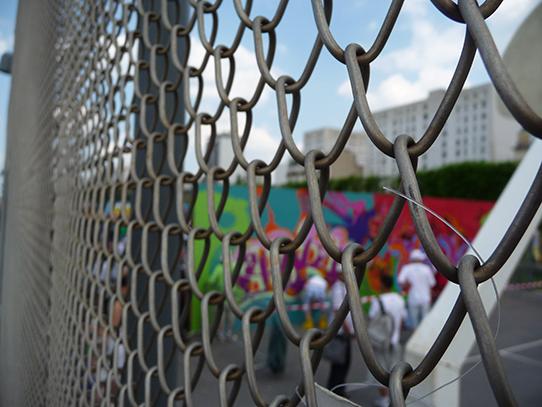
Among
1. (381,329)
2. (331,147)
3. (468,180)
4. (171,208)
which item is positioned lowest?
(381,329)

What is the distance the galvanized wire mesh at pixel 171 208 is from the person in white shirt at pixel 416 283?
4950mm

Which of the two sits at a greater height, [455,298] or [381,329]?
[455,298]

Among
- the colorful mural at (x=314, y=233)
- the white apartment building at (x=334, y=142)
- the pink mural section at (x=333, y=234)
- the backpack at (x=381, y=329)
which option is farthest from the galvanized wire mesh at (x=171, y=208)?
the pink mural section at (x=333, y=234)

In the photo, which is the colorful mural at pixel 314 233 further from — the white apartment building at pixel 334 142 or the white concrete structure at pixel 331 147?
the white apartment building at pixel 334 142

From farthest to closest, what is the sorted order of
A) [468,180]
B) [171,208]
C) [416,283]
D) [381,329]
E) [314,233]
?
[468,180], [314,233], [416,283], [381,329], [171,208]

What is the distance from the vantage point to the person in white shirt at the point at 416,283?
6.00m

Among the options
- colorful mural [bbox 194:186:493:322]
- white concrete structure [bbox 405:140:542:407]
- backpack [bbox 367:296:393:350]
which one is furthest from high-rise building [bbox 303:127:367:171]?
backpack [bbox 367:296:393:350]

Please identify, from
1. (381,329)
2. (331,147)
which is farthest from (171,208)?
(381,329)

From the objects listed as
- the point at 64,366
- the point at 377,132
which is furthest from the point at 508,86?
the point at 64,366

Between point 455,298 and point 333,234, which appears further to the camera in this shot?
point 333,234

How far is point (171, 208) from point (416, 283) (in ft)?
18.7

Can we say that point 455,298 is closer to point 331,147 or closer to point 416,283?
point 331,147

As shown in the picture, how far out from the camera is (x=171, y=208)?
93cm

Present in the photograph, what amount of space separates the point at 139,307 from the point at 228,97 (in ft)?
1.56
